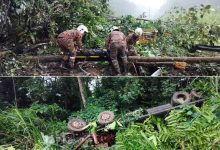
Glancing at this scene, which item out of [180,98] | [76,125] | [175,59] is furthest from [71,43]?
[180,98]

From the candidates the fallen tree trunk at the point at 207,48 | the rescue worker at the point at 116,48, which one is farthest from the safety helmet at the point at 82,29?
the fallen tree trunk at the point at 207,48

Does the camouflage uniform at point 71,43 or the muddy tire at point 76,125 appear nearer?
the muddy tire at point 76,125

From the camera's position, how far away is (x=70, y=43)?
25.6ft

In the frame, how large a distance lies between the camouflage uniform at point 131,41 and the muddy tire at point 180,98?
100 centimetres

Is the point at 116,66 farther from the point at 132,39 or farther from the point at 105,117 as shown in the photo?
the point at 105,117

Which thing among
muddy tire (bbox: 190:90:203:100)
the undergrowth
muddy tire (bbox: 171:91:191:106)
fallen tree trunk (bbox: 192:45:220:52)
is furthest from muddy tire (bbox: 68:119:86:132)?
fallen tree trunk (bbox: 192:45:220:52)

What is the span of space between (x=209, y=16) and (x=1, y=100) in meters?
4.56

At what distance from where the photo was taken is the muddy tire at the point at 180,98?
7.38 metres

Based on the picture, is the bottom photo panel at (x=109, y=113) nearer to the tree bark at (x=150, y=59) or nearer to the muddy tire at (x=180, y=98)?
A: the muddy tire at (x=180, y=98)

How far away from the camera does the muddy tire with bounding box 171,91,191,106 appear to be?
7.38 meters

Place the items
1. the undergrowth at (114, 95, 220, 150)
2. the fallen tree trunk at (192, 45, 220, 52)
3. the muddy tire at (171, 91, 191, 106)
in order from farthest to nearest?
the fallen tree trunk at (192, 45, 220, 52) → the muddy tire at (171, 91, 191, 106) → the undergrowth at (114, 95, 220, 150)

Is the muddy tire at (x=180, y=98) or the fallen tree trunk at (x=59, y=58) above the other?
the fallen tree trunk at (x=59, y=58)

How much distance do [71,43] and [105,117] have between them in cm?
126

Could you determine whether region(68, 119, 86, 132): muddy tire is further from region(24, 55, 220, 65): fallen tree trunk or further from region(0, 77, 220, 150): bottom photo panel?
region(24, 55, 220, 65): fallen tree trunk
